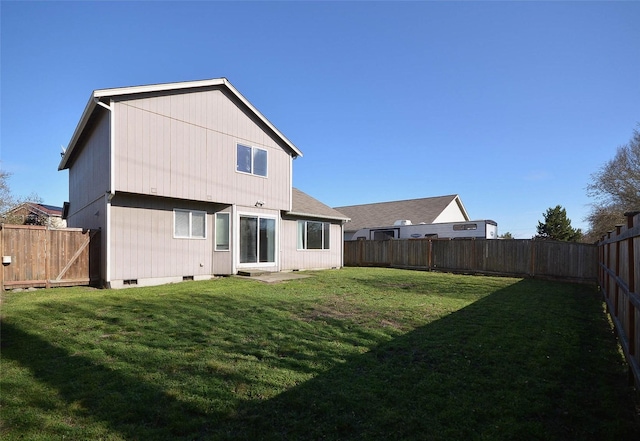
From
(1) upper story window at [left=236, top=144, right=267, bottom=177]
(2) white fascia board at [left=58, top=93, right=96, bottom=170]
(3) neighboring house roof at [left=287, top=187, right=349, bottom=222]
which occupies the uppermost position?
(2) white fascia board at [left=58, top=93, right=96, bottom=170]

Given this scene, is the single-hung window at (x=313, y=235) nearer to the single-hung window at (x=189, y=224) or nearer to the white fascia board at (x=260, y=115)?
the white fascia board at (x=260, y=115)

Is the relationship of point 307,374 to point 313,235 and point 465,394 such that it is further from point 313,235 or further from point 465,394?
point 313,235

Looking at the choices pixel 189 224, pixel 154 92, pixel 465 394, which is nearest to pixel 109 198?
pixel 189 224

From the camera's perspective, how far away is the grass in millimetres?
2719

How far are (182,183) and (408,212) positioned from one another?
20.9m

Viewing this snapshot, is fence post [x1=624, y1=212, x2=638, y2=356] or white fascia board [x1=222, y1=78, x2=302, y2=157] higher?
white fascia board [x1=222, y1=78, x2=302, y2=157]

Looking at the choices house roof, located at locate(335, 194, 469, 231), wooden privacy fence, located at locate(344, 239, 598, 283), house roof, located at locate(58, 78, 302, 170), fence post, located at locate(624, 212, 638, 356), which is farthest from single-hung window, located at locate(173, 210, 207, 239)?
house roof, located at locate(335, 194, 469, 231)

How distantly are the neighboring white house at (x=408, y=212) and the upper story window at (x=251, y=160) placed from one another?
14.2 meters

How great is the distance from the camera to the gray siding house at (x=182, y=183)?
10.2 m

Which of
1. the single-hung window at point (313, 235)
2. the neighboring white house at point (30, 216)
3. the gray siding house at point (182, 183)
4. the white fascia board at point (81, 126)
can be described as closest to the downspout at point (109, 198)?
the gray siding house at point (182, 183)

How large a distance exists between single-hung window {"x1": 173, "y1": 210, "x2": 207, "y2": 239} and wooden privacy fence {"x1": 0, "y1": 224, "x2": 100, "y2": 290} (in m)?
2.42

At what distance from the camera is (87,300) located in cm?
785

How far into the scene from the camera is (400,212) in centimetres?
2850

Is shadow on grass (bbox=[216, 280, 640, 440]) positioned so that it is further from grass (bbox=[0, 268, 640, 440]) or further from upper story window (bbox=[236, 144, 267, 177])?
upper story window (bbox=[236, 144, 267, 177])
